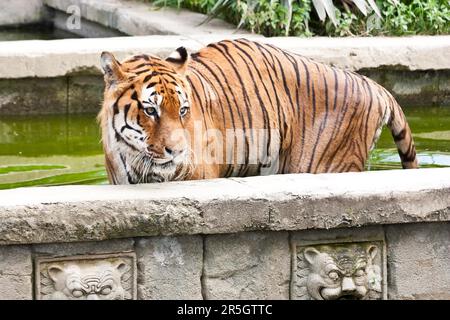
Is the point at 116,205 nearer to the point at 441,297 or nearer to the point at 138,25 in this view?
the point at 441,297

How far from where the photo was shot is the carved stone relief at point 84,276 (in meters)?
5.33

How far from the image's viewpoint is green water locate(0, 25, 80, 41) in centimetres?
1238

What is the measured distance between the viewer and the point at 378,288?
5738 mm

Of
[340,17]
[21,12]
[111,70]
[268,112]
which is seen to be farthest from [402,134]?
[21,12]

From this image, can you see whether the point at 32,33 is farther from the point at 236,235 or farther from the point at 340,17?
the point at 236,235

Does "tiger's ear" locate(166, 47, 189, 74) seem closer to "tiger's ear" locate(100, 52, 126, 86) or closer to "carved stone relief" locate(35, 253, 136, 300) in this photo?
"tiger's ear" locate(100, 52, 126, 86)

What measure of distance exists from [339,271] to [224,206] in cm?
64

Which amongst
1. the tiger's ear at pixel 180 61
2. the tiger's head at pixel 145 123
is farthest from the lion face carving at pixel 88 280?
the tiger's ear at pixel 180 61

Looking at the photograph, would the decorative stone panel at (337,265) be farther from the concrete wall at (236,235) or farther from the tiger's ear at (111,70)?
the tiger's ear at (111,70)

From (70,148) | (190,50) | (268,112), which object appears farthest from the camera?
(190,50)

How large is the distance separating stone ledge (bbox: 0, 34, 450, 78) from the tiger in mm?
2224

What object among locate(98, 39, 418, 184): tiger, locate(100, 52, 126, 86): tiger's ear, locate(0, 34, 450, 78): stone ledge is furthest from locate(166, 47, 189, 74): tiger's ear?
locate(0, 34, 450, 78): stone ledge

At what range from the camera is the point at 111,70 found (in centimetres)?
568

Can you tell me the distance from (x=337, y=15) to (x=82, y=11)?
2932mm
